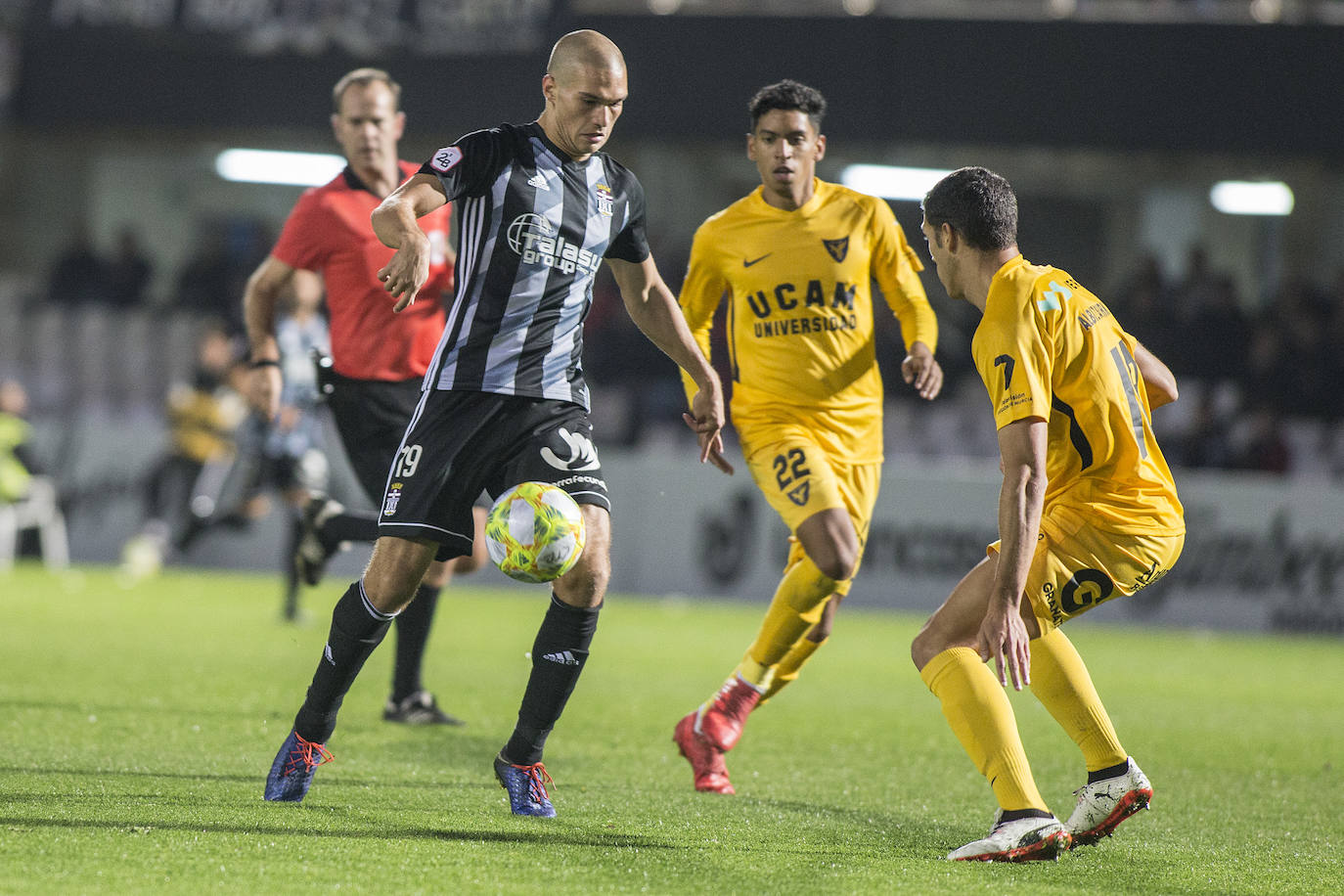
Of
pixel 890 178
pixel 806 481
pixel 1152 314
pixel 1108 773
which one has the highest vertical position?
pixel 890 178

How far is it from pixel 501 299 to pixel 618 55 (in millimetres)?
780

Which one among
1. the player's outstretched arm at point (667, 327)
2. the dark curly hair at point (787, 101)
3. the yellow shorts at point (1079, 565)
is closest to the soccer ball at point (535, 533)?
the player's outstretched arm at point (667, 327)

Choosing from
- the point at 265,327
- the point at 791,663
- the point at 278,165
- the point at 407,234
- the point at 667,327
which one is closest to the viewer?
the point at 407,234

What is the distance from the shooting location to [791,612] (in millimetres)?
5484

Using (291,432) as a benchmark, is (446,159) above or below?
above

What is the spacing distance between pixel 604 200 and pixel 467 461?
2.93ft

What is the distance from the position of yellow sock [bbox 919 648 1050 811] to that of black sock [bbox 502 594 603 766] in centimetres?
102

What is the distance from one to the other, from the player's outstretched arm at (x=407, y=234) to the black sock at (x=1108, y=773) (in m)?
2.33

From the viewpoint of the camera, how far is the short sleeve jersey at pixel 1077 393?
3.98 m

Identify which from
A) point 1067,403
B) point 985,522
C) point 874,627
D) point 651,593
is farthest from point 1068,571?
point 651,593

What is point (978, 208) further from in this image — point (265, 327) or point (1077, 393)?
point (265, 327)

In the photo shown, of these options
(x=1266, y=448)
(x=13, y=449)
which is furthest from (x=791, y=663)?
(x=13, y=449)

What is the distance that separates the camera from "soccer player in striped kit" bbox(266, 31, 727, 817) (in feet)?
14.2

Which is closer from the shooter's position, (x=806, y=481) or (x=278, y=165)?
(x=806, y=481)
